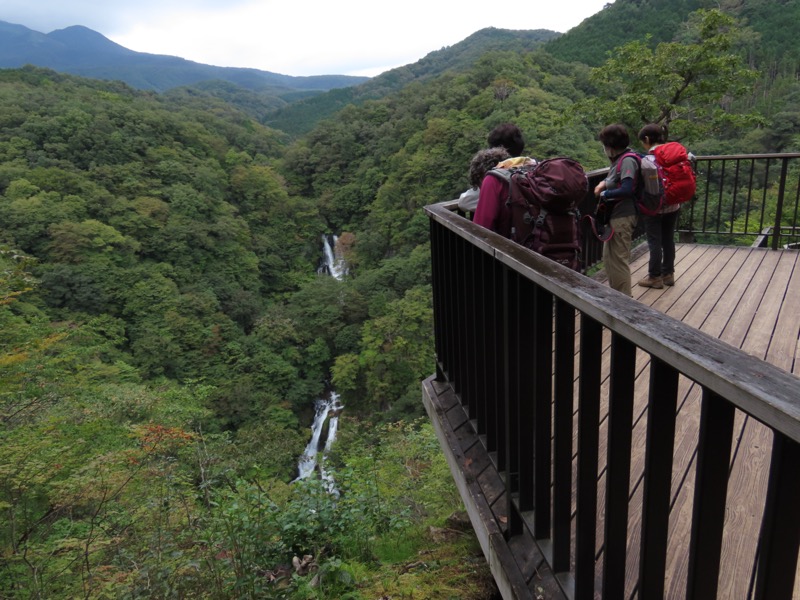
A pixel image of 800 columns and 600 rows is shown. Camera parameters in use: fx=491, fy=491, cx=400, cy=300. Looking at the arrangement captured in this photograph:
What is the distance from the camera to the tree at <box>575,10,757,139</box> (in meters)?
10.7

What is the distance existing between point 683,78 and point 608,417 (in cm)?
1298

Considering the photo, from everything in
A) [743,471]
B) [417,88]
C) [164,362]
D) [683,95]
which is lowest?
[164,362]

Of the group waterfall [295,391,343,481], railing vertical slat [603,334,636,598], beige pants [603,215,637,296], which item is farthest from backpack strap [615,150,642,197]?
waterfall [295,391,343,481]

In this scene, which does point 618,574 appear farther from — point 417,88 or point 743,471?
point 417,88

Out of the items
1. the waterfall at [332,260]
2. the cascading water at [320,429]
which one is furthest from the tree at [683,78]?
the waterfall at [332,260]

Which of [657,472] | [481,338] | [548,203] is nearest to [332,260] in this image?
[548,203]

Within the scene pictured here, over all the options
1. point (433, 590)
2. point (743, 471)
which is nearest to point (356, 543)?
point (433, 590)

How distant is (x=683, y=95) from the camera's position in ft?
37.7

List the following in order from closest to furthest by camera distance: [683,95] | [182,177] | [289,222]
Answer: [683,95] → [182,177] → [289,222]

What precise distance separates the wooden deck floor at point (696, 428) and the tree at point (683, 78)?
8011 millimetres

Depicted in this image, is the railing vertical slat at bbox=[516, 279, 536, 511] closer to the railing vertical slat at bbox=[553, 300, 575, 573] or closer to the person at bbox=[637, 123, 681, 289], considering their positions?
the railing vertical slat at bbox=[553, 300, 575, 573]

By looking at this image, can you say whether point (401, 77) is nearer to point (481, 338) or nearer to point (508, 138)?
point (508, 138)

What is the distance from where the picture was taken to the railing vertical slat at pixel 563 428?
1151 mm

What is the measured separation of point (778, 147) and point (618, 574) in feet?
116
